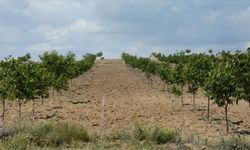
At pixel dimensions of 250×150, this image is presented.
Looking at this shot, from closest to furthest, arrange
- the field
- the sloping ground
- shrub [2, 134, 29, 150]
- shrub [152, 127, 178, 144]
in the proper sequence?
shrub [2, 134, 29, 150]
shrub [152, 127, 178, 144]
the field
the sloping ground

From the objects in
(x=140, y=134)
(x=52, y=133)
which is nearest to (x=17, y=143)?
(x=52, y=133)

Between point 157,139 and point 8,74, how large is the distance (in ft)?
43.9

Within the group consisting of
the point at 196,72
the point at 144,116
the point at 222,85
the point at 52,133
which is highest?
the point at 196,72

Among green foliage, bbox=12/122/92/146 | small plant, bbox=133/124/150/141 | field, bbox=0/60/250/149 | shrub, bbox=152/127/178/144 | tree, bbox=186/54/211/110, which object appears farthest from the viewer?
tree, bbox=186/54/211/110

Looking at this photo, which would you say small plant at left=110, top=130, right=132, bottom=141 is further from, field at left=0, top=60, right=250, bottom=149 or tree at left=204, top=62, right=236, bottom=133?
tree at left=204, top=62, right=236, bottom=133

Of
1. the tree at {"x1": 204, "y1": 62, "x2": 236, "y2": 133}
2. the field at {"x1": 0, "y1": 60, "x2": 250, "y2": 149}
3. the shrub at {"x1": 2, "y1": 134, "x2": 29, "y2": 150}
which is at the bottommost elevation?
the field at {"x1": 0, "y1": 60, "x2": 250, "y2": 149}

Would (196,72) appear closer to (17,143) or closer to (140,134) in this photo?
(140,134)

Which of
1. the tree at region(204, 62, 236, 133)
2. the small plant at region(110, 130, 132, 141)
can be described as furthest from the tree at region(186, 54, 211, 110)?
the small plant at region(110, 130, 132, 141)

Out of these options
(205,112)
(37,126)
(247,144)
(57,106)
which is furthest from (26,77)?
(247,144)

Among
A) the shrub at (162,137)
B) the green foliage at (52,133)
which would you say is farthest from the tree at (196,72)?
the green foliage at (52,133)

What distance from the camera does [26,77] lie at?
31672 mm

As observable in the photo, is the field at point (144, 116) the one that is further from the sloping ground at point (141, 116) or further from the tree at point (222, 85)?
the tree at point (222, 85)

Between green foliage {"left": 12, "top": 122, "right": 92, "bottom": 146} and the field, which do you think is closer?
green foliage {"left": 12, "top": 122, "right": 92, "bottom": 146}

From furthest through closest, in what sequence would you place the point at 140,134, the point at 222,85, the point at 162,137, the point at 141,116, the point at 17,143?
the point at 141,116 → the point at 222,85 → the point at 140,134 → the point at 162,137 → the point at 17,143
